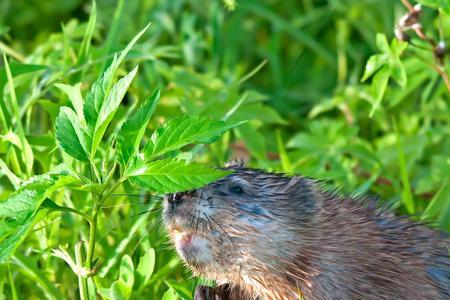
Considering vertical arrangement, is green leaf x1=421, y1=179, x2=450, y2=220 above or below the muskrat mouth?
below

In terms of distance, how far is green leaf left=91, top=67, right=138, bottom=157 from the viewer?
294cm

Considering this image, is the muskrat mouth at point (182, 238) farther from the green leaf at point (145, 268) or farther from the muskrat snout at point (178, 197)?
the green leaf at point (145, 268)

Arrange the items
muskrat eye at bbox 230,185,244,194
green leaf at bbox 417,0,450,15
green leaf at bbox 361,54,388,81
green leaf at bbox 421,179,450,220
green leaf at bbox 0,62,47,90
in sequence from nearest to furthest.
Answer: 1. muskrat eye at bbox 230,185,244,194
2. green leaf at bbox 417,0,450,15
3. green leaf at bbox 361,54,388,81
4. green leaf at bbox 0,62,47,90
5. green leaf at bbox 421,179,450,220

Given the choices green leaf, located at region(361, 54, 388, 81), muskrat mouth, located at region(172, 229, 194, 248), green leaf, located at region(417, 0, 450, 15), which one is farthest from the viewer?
green leaf, located at region(361, 54, 388, 81)

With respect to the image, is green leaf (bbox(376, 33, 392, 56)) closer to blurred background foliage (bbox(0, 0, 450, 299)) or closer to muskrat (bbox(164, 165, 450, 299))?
blurred background foliage (bbox(0, 0, 450, 299))

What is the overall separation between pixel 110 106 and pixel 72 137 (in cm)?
18

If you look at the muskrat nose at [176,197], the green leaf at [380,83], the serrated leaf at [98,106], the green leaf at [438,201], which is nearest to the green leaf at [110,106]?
the serrated leaf at [98,106]

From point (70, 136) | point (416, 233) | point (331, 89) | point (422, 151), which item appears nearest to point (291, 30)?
point (331, 89)

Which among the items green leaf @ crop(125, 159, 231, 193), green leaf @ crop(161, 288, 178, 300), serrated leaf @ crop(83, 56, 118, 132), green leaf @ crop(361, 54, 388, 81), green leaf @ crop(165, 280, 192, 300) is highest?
serrated leaf @ crop(83, 56, 118, 132)

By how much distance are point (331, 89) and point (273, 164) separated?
6.31 ft

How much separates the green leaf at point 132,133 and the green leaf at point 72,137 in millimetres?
110

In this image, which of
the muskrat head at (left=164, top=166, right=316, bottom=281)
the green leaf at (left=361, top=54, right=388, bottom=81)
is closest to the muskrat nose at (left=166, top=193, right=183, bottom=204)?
the muskrat head at (left=164, top=166, right=316, bottom=281)

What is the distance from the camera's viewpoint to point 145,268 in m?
3.56

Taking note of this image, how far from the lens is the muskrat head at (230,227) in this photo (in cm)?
319
